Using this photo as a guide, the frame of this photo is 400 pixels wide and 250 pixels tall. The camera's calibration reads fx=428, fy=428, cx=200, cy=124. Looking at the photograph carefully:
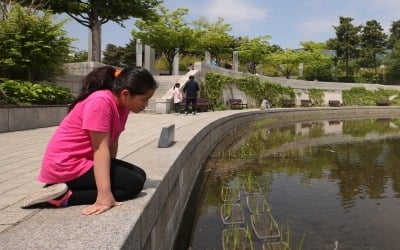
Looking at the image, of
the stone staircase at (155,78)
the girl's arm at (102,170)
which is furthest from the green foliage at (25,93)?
the girl's arm at (102,170)

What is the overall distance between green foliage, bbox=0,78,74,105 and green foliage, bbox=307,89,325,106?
34.5 metres

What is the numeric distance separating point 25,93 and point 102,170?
10933 mm

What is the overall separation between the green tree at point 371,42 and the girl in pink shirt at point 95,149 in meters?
67.5

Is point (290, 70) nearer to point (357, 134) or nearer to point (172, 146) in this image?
point (357, 134)

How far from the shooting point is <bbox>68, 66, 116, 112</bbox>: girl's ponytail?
3.54 meters

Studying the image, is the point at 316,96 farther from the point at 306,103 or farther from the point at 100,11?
the point at 100,11

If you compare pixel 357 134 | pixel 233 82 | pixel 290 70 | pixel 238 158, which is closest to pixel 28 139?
pixel 238 158

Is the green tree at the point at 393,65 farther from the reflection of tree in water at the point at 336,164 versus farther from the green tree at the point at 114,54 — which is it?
the reflection of tree in water at the point at 336,164

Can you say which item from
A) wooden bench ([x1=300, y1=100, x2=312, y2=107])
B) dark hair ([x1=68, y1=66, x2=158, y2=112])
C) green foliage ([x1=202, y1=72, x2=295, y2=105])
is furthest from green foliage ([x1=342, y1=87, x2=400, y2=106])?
dark hair ([x1=68, y1=66, x2=158, y2=112])

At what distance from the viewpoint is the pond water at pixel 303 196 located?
5.72m

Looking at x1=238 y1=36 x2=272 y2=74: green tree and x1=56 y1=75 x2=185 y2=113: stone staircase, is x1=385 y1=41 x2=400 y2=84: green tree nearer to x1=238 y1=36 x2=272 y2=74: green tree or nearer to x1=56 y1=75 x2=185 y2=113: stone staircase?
x1=238 y1=36 x2=272 y2=74: green tree

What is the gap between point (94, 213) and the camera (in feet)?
10.3

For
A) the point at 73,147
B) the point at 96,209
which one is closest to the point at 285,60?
the point at 73,147

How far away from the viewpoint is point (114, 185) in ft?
11.4
